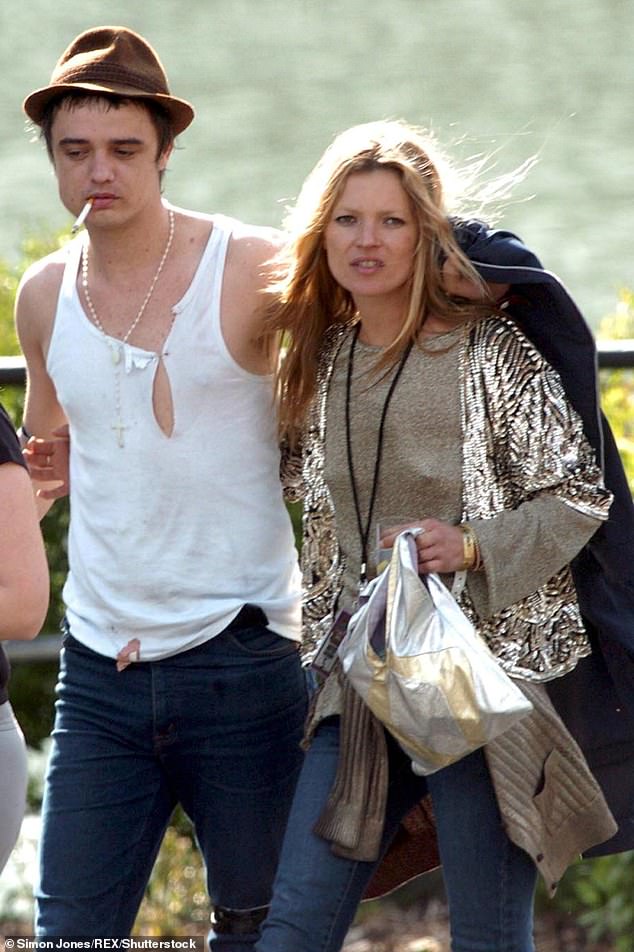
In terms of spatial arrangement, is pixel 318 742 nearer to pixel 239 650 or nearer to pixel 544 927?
pixel 239 650

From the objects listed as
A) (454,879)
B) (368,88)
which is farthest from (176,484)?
(368,88)

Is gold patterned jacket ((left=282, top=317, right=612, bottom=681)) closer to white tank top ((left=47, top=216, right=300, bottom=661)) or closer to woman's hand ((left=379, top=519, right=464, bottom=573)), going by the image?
woman's hand ((left=379, top=519, right=464, bottom=573))

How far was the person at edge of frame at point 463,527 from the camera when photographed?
2.84 meters

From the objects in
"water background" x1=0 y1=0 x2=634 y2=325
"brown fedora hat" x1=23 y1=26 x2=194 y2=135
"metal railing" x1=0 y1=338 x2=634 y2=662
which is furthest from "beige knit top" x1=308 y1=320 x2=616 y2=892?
"water background" x1=0 y1=0 x2=634 y2=325

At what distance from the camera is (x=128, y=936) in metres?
3.19

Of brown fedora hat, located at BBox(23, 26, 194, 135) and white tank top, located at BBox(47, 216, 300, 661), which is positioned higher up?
brown fedora hat, located at BBox(23, 26, 194, 135)

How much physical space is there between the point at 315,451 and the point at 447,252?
42 centimetres

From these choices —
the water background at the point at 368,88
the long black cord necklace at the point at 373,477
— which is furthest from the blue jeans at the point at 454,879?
the water background at the point at 368,88

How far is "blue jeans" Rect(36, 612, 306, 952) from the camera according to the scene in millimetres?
3082

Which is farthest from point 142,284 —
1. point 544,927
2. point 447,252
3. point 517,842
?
point 544,927

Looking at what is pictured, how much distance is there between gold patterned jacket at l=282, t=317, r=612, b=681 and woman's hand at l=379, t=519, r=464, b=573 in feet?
0.22

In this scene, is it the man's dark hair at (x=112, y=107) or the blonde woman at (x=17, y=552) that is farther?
the man's dark hair at (x=112, y=107)

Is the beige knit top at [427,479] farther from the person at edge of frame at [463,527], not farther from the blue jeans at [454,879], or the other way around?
the blue jeans at [454,879]

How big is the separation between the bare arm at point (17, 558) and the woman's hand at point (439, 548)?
1.97 feet
